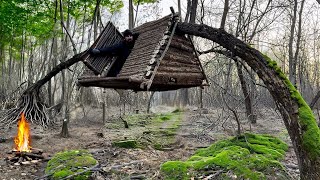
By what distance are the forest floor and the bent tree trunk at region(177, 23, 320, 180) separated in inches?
64.1

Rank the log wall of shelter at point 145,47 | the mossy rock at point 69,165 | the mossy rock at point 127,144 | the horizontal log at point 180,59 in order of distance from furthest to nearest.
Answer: the mossy rock at point 127,144 < the horizontal log at point 180,59 < the mossy rock at point 69,165 < the log wall of shelter at point 145,47

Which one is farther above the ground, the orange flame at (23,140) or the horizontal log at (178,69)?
the horizontal log at (178,69)

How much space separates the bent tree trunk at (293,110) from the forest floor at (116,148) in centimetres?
163

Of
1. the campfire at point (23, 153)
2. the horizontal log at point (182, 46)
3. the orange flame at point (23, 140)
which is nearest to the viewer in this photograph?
the horizontal log at point (182, 46)

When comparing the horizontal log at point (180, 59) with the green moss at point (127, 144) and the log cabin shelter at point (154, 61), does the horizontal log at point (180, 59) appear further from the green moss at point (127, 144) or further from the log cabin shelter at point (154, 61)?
the green moss at point (127, 144)

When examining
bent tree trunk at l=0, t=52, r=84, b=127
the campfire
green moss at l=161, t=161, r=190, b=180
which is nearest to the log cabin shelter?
green moss at l=161, t=161, r=190, b=180

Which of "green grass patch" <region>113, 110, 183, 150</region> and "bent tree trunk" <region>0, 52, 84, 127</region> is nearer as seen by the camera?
"green grass patch" <region>113, 110, 183, 150</region>

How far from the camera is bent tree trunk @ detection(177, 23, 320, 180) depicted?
448 cm

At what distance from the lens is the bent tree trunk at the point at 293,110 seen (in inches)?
176

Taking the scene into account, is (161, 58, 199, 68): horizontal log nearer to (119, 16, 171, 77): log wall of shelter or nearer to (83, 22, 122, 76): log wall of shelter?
(119, 16, 171, 77): log wall of shelter

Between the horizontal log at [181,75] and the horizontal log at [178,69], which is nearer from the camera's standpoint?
the horizontal log at [181,75]

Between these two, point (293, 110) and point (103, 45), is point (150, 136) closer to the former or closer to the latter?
point (103, 45)

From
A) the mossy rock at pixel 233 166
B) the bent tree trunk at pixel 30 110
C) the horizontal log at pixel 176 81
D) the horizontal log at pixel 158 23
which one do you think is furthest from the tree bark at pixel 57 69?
the mossy rock at pixel 233 166

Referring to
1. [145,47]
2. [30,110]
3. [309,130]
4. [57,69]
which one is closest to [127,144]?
[57,69]
